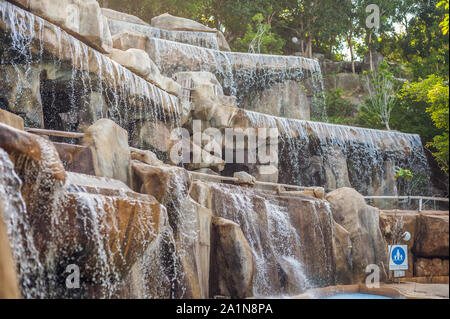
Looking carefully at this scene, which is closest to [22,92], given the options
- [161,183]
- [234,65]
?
[161,183]

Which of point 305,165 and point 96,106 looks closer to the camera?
point 96,106

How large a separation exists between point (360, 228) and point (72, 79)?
730 centimetres

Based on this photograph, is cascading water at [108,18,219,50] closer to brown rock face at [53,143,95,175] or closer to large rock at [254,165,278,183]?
large rock at [254,165,278,183]

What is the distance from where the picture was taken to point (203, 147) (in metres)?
14.7

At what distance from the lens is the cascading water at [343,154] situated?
18219 mm

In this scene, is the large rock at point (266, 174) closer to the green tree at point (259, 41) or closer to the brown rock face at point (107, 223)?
the brown rock face at point (107, 223)

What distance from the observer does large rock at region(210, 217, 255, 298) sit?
7.72m

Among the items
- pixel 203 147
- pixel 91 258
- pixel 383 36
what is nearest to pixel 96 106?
pixel 203 147

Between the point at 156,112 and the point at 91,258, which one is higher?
the point at 156,112

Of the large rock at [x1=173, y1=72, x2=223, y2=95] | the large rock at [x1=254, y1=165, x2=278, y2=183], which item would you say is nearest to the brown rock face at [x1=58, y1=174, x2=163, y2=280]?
the large rock at [x1=173, y1=72, x2=223, y2=95]
